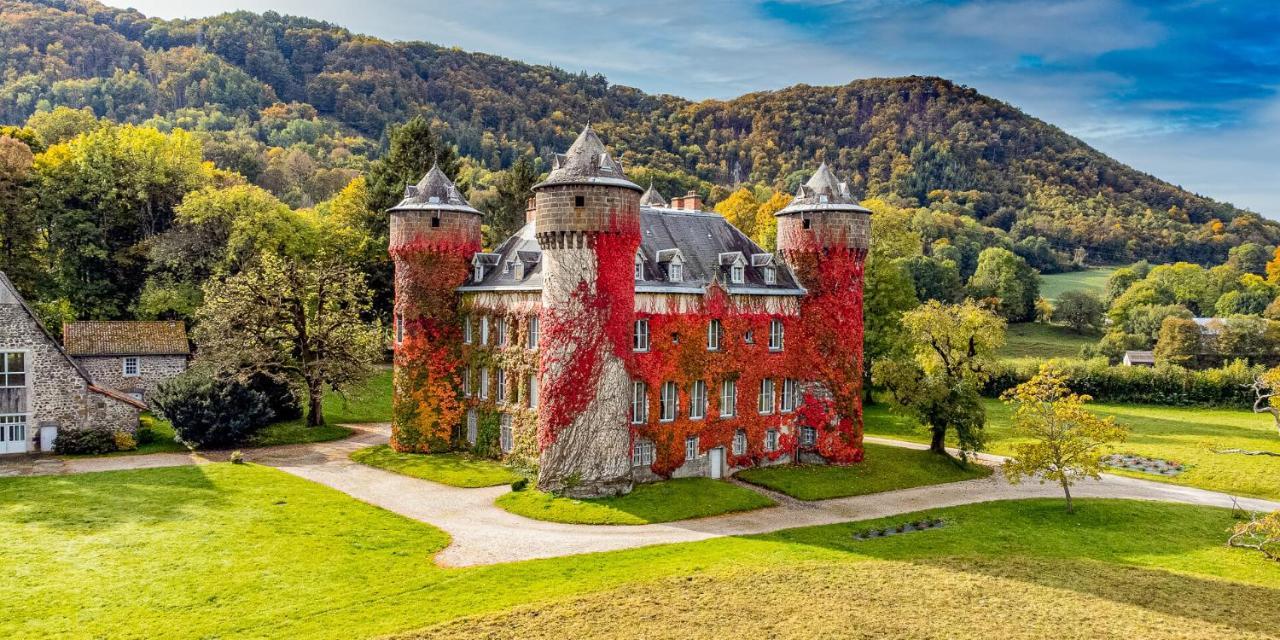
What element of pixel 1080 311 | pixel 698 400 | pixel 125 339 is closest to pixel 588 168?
pixel 698 400

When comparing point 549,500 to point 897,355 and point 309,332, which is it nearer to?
point 309,332

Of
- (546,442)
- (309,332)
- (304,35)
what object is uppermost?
(304,35)

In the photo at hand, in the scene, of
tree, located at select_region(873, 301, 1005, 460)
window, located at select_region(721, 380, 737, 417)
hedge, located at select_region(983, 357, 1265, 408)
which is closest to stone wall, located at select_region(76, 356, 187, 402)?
window, located at select_region(721, 380, 737, 417)

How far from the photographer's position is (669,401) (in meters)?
39.3

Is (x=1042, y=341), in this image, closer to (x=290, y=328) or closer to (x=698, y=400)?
(x=698, y=400)

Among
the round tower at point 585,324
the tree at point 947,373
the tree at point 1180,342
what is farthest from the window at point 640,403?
the tree at point 1180,342

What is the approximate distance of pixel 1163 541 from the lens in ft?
108

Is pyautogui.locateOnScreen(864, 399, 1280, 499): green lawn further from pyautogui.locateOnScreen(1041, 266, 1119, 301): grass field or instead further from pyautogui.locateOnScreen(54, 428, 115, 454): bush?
pyautogui.locateOnScreen(1041, 266, 1119, 301): grass field

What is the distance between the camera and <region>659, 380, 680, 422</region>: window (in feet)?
128

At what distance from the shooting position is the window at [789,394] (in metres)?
43.8

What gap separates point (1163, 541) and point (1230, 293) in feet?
318

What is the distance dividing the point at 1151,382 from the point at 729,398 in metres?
51.8

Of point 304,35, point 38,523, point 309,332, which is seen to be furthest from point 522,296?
point 304,35

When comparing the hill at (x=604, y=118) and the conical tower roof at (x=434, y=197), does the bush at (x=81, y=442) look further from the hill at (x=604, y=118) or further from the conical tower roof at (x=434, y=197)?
the hill at (x=604, y=118)
